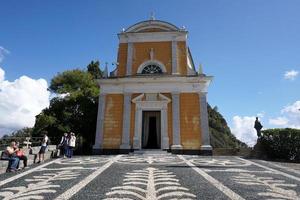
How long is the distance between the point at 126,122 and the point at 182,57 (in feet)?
23.0

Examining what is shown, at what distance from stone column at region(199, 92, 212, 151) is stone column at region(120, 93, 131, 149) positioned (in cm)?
532

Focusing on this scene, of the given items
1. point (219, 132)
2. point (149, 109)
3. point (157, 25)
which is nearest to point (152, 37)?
point (157, 25)

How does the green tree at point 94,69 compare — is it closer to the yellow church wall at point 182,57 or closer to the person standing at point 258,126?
the yellow church wall at point 182,57

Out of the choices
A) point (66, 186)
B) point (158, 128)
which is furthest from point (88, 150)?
point (66, 186)

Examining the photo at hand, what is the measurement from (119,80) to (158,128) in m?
4.79

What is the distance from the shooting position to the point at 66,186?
7.90 metres

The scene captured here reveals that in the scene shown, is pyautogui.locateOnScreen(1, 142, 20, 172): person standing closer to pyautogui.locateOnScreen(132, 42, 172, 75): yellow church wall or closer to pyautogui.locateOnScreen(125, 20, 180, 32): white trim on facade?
pyautogui.locateOnScreen(132, 42, 172, 75): yellow church wall

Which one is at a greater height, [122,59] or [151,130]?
[122,59]

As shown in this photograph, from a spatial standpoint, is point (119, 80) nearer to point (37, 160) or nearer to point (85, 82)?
point (37, 160)

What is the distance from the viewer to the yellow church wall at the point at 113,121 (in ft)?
66.6

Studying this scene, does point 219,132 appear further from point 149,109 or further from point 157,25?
point 149,109

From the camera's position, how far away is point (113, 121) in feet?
68.0

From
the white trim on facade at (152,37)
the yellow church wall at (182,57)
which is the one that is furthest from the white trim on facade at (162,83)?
the white trim on facade at (152,37)

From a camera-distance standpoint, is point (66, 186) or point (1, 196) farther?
point (66, 186)
